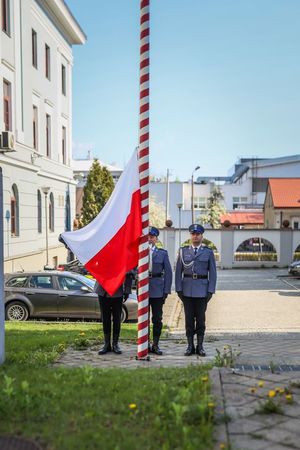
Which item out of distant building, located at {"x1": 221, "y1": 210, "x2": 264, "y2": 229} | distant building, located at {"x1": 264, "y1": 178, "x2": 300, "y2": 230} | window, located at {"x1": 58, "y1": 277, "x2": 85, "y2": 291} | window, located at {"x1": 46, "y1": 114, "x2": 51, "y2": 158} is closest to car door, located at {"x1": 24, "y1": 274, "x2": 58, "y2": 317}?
window, located at {"x1": 58, "y1": 277, "x2": 85, "y2": 291}

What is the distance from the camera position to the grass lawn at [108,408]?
11.0 ft

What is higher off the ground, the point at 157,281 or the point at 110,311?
the point at 157,281

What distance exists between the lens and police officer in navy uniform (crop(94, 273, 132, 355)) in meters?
6.84

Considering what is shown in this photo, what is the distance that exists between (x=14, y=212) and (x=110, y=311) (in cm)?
1753

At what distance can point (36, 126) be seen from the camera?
2742 cm

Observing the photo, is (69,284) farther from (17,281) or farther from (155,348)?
(155,348)

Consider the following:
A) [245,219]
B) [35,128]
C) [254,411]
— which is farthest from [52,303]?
[245,219]

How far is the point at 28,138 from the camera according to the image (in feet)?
82.3

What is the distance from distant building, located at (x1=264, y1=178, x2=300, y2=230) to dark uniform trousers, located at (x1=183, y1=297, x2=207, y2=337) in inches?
1636

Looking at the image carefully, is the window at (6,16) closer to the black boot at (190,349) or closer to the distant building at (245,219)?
the black boot at (190,349)

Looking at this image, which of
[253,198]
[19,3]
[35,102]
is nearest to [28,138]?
[35,102]

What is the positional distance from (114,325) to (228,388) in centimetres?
276

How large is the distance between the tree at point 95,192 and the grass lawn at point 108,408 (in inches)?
1589

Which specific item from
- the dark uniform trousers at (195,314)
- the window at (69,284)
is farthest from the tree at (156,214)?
the dark uniform trousers at (195,314)
